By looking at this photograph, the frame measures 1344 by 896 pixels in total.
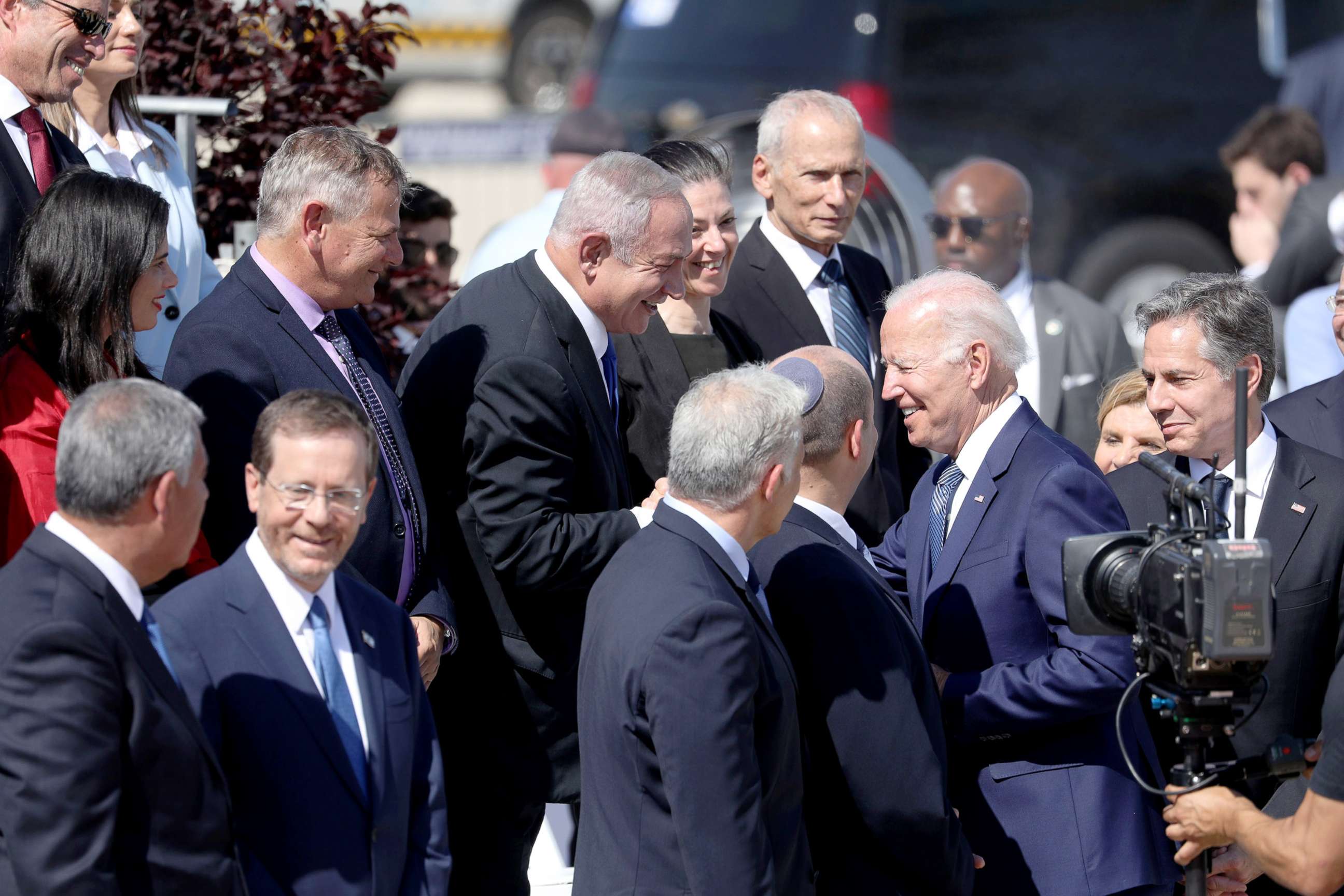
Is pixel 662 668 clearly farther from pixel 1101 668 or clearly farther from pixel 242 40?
pixel 242 40

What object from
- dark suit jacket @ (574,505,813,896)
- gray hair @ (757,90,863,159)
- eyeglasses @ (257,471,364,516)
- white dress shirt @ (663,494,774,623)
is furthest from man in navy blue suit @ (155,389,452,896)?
gray hair @ (757,90,863,159)

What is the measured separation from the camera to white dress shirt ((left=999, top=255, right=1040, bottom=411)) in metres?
6.31

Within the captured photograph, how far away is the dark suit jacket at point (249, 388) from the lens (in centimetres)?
342

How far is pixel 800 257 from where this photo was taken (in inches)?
199

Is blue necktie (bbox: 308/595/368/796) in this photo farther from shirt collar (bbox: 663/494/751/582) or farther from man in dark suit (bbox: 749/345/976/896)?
man in dark suit (bbox: 749/345/976/896)

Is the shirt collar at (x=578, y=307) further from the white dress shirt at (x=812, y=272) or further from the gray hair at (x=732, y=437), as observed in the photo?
the white dress shirt at (x=812, y=272)

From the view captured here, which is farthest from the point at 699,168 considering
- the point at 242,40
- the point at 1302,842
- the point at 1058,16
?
the point at 1058,16

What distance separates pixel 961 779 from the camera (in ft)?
11.7

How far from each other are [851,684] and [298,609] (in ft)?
3.47

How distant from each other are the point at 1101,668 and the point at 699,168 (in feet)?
6.64

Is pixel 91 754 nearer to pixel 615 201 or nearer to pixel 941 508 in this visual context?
pixel 615 201

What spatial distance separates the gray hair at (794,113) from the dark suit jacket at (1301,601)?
6.21ft

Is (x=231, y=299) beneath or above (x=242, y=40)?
beneath

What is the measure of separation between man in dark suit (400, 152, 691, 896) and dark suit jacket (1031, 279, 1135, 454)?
2668 mm
